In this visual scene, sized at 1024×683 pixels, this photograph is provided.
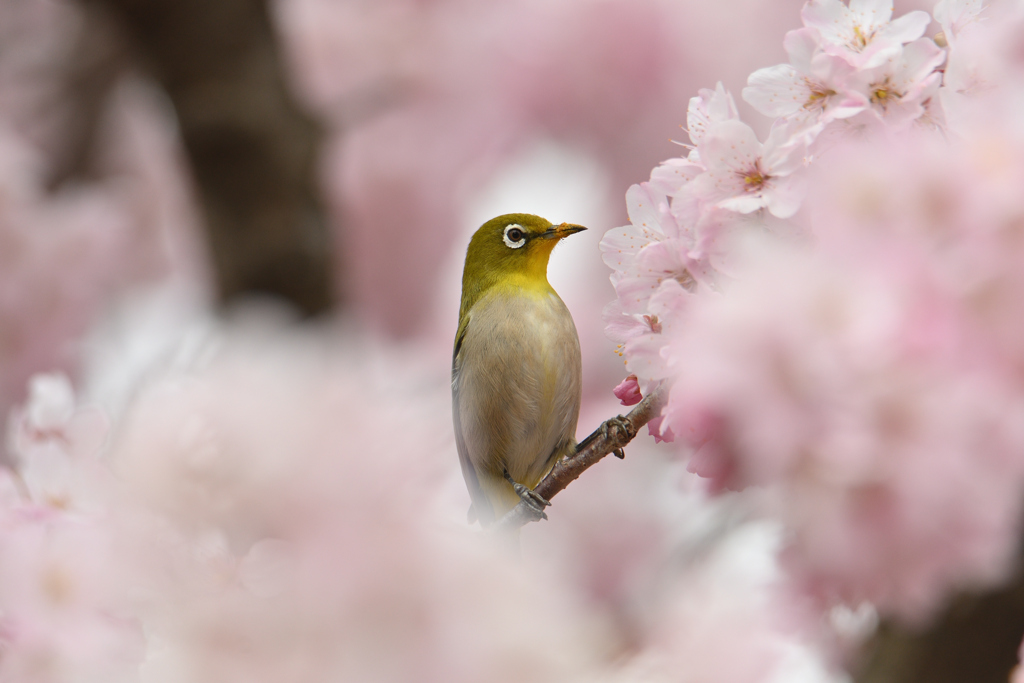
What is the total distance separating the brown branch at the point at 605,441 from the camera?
0.53 metres

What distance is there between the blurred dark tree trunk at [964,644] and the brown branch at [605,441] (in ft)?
3.66

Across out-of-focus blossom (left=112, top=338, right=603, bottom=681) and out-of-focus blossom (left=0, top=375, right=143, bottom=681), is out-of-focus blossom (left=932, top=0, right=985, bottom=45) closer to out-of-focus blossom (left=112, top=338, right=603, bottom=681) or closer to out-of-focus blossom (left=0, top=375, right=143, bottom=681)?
out-of-focus blossom (left=112, top=338, right=603, bottom=681)

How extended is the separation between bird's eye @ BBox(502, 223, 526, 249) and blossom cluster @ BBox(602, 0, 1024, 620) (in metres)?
0.21

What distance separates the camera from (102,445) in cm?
86

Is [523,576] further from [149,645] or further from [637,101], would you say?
[637,101]

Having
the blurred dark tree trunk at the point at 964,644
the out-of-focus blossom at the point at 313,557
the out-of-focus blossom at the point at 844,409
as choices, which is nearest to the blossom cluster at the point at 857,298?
the out-of-focus blossom at the point at 844,409

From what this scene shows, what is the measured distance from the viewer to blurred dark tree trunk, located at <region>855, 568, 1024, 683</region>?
144 cm

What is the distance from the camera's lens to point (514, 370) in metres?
0.76

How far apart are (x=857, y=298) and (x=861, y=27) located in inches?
8.6

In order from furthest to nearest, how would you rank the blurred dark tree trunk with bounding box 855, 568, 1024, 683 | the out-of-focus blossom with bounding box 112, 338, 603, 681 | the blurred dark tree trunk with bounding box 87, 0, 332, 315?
the blurred dark tree trunk with bounding box 87, 0, 332, 315 → the blurred dark tree trunk with bounding box 855, 568, 1024, 683 → the out-of-focus blossom with bounding box 112, 338, 603, 681

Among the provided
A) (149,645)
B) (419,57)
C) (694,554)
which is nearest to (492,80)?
(419,57)

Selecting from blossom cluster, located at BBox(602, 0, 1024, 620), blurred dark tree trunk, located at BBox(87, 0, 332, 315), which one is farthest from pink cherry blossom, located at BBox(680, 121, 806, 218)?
blurred dark tree trunk, located at BBox(87, 0, 332, 315)

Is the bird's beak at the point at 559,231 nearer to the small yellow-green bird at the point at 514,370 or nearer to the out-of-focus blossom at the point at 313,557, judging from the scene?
the small yellow-green bird at the point at 514,370

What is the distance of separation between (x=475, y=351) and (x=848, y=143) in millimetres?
409
